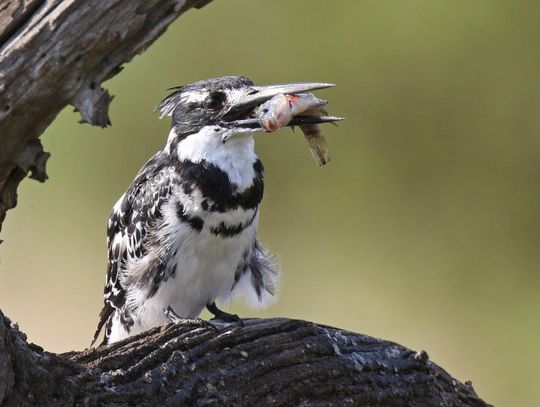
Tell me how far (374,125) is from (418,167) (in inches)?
15.2

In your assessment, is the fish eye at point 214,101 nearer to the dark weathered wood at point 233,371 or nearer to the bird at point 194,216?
the bird at point 194,216

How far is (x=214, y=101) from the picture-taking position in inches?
175

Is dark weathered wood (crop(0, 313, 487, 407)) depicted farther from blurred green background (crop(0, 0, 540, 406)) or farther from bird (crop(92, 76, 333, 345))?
blurred green background (crop(0, 0, 540, 406))

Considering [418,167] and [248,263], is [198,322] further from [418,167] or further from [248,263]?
[418,167]

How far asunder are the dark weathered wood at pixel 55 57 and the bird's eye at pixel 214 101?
974 mm

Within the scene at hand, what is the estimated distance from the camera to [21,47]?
3.31 metres

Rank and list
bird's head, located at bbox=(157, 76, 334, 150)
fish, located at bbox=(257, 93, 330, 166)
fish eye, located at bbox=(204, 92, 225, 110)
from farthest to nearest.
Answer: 1. fish eye, located at bbox=(204, 92, 225, 110)
2. bird's head, located at bbox=(157, 76, 334, 150)
3. fish, located at bbox=(257, 93, 330, 166)

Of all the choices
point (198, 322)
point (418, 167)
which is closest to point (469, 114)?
point (418, 167)

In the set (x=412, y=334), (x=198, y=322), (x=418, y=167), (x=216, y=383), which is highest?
(x=418, y=167)

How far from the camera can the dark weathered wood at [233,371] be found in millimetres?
3197

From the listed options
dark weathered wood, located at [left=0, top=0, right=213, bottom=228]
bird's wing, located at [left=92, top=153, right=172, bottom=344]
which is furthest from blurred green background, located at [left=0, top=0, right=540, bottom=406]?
dark weathered wood, located at [left=0, top=0, right=213, bottom=228]

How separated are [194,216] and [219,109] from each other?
0.38 m

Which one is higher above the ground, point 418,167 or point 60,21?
point 418,167

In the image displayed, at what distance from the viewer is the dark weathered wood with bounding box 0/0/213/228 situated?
332 centimetres
